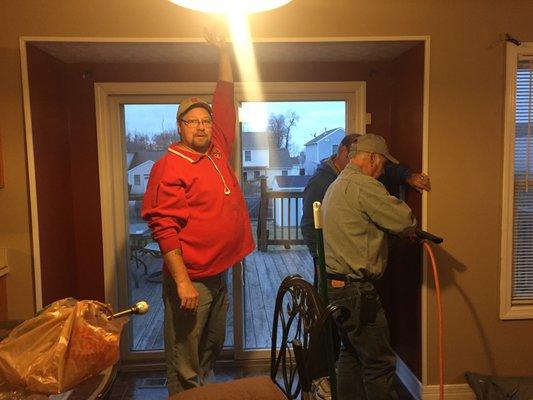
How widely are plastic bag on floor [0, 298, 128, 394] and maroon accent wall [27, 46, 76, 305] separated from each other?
1301 millimetres

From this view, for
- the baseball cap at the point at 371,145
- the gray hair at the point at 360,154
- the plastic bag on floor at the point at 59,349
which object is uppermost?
the baseball cap at the point at 371,145

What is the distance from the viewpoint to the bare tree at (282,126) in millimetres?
2828

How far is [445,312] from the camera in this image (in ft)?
7.76

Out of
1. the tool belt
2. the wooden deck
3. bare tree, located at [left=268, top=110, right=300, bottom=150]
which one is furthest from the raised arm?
the wooden deck

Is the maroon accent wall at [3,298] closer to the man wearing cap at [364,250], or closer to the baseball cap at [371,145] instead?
the man wearing cap at [364,250]

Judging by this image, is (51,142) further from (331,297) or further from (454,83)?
(454,83)

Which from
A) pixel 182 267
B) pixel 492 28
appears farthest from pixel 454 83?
pixel 182 267

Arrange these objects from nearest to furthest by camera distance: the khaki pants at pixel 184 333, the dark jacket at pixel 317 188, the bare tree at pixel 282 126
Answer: the khaki pants at pixel 184 333 → the dark jacket at pixel 317 188 → the bare tree at pixel 282 126

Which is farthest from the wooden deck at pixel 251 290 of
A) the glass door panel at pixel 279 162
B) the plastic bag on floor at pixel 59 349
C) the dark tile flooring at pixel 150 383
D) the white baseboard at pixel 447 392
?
the plastic bag on floor at pixel 59 349

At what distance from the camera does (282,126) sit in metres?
2.84

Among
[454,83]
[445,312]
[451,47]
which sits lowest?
[445,312]

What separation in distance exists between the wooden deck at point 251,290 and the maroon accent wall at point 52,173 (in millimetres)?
495

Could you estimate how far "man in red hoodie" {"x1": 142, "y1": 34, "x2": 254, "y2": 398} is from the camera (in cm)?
189

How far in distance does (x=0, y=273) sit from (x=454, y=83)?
2.52 m
